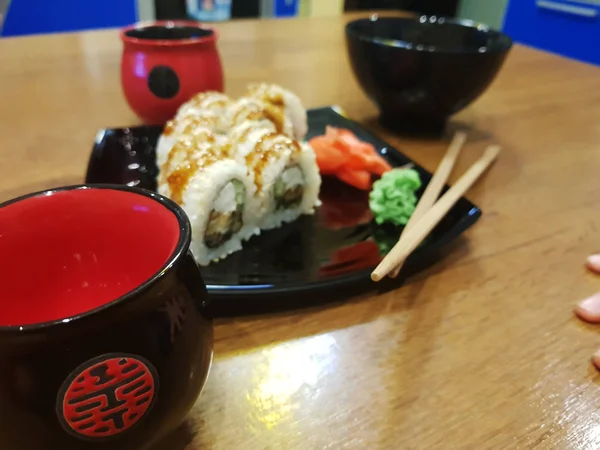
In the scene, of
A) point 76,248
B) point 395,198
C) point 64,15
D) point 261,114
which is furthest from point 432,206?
point 64,15

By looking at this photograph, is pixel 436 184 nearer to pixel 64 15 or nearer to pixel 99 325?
pixel 99 325

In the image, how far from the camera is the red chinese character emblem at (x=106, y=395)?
0.95ft

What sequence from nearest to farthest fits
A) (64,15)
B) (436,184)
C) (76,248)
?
(76,248) → (436,184) → (64,15)

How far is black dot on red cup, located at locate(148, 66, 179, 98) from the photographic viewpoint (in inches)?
33.9

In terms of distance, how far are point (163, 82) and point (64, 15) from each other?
1.37 m

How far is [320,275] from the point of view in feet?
1.89

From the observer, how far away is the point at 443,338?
0.50 meters

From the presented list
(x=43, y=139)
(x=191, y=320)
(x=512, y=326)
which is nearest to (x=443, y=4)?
(x=43, y=139)

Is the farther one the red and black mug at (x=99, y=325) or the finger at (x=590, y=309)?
the finger at (x=590, y=309)

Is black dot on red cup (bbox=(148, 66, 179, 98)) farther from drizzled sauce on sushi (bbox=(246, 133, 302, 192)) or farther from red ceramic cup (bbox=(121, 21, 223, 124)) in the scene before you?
drizzled sauce on sushi (bbox=(246, 133, 302, 192))

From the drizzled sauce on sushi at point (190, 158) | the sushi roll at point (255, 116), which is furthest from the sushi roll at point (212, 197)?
the sushi roll at point (255, 116)

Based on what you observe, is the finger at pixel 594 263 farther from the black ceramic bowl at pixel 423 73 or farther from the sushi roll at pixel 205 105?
the sushi roll at pixel 205 105

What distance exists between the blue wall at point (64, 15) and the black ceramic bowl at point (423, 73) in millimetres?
1378

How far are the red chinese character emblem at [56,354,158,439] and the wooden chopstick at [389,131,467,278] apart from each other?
31cm
